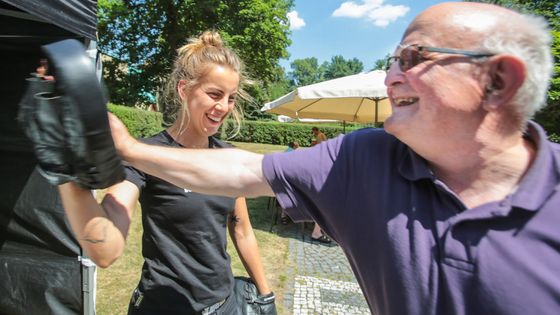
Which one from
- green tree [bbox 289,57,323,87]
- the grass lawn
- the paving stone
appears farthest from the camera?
green tree [bbox 289,57,323,87]

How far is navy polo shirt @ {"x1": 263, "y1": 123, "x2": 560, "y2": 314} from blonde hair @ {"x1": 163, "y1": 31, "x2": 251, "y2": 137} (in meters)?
0.84

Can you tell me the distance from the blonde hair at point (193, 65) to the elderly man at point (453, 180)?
0.71 meters

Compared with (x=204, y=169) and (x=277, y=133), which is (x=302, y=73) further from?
(x=204, y=169)

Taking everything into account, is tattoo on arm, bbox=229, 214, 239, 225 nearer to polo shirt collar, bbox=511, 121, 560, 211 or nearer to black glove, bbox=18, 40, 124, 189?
black glove, bbox=18, 40, 124, 189

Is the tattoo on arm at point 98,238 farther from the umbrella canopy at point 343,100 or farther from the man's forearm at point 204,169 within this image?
the umbrella canopy at point 343,100

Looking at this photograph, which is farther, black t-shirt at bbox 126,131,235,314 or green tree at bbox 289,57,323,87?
green tree at bbox 289,57,323,87

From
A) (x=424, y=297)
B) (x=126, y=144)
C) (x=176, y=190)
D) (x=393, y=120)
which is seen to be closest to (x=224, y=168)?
(x=126, y=144)

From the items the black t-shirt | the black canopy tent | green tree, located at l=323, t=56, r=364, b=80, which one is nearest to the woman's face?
the black t-shirt

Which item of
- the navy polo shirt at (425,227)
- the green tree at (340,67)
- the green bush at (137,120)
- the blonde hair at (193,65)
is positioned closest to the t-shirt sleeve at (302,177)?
the navy polo shirt at (425,227)

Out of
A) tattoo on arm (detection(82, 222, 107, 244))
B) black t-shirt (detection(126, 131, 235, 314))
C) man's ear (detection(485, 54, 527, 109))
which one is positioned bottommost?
black t-shirt (detection(126, 131, 235, 314))

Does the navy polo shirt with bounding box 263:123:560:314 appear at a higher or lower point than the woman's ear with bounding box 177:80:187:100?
lower

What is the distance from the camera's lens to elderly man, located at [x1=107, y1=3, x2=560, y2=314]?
0.96 meters

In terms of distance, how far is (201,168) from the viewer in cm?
133

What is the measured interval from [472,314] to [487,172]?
429 mm
